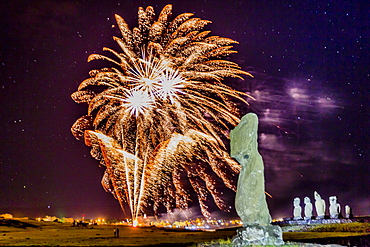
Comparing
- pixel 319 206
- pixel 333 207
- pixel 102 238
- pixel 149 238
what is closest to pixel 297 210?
pixel 319 206

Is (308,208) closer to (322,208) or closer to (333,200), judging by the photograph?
(322,208)

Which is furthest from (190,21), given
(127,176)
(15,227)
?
(15,227)

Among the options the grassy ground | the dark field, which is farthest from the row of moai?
the grassy ground

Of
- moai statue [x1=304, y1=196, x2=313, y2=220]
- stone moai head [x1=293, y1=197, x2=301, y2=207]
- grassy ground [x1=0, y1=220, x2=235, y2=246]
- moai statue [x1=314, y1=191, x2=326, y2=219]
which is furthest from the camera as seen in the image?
stone moai head [x1=293, y1=197, x2=301, y2=207]

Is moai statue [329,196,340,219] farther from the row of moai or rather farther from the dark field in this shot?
the dark field

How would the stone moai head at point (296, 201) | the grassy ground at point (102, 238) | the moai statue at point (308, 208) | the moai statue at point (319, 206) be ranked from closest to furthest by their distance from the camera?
the grassy ground at point (102, 238), the moai statue at point (319, 206), the moai statue at point (308, 208), the stone moai head at point (296, 201)

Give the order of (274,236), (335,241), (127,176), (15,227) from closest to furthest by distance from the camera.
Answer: (274,236), (335,241), (127,176), (15,227)

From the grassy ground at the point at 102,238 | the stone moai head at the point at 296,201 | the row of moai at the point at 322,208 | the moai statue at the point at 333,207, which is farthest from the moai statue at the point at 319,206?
the grassy ground at the point at 102,238

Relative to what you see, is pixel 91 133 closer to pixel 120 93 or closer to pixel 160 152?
pixel 120 93

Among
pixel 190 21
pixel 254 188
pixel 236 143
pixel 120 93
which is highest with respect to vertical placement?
pixel 190 21

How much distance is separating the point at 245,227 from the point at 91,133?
1726 cm

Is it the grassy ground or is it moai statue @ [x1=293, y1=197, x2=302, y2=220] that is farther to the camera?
moai statue @ [x1=293, y1=197, x2=302, y2=220]

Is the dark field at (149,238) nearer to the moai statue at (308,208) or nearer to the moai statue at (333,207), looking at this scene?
the moai statue at (333,207)

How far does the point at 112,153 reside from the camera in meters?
29.2
